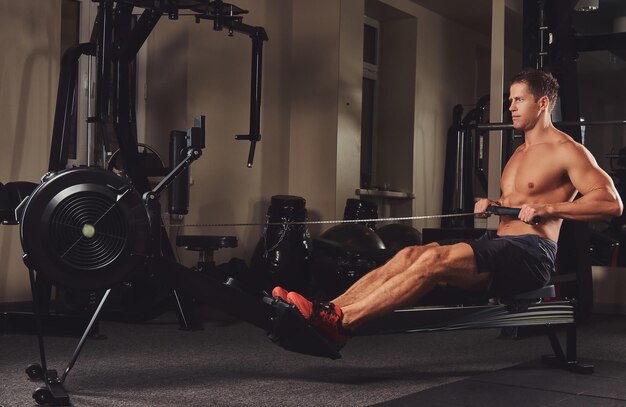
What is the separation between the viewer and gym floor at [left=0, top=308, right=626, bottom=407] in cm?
277

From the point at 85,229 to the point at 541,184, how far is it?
1.56 m

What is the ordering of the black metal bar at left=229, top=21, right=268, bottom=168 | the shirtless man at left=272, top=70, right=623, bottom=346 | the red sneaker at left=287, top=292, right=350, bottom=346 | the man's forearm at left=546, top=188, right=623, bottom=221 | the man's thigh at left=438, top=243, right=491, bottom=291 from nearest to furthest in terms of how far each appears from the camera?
the red sneaker at left=287, top=292, right=350, bottom=346, the shirtless man at left=272, top=70, right=623, bottom=346, the man's thigh at left=438, top=243, right=491, bottom=291, the man's forearm at left=546, top=188, right=623, bottom=221, the black metal bar at left=229, top=21, right=268, bottom=168

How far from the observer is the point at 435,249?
2742 mm

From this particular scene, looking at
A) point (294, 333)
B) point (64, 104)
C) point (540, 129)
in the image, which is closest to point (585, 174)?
point (540, 129)

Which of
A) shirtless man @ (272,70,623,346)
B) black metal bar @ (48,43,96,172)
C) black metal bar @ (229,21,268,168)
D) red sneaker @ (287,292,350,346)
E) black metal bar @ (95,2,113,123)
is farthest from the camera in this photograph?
black metal bar @ (229,21,268,168)

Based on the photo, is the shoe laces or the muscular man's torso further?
the muscular man's torso

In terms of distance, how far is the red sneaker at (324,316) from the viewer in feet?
8.26

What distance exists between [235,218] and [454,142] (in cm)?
241

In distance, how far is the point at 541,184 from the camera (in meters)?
3.03

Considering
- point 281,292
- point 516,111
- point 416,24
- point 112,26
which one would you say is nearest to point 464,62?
point 416,24

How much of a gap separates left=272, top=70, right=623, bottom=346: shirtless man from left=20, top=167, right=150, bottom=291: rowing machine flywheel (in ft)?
1.53

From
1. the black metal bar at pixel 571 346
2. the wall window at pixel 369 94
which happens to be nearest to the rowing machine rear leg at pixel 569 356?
the black metal bar at pixel 571 346

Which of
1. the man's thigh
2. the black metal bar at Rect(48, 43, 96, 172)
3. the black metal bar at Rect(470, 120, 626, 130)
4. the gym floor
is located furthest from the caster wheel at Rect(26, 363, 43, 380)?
the black metal bar at Rect(470, 120, 626, 130)

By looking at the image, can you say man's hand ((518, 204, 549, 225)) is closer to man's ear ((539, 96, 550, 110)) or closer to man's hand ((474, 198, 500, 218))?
man's hand ((474, 198, 500, 218))
